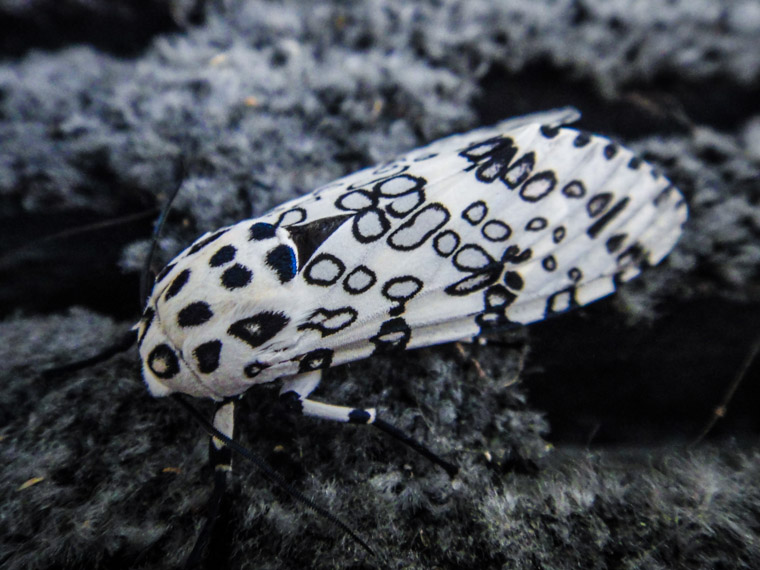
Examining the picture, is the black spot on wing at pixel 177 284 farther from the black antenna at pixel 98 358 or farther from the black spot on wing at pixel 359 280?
the black spot on wing at pixel 359 280

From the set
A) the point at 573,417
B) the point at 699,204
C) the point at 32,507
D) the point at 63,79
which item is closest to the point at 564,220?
the point at 573,417

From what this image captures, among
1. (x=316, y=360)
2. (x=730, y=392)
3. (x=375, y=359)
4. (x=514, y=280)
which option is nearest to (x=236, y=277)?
(x=316, y=360)

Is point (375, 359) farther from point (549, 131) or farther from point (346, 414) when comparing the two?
point (549, 131)

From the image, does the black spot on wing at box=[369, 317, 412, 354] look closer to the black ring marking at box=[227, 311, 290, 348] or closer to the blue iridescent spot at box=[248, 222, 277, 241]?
the black ring marking at box=[227, 311, 290, 348]

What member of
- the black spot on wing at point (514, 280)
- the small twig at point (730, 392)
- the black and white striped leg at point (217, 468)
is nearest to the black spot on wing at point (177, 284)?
the black and white striped leg at point (217, 468)

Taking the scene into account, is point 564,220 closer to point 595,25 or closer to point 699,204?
point 699,204

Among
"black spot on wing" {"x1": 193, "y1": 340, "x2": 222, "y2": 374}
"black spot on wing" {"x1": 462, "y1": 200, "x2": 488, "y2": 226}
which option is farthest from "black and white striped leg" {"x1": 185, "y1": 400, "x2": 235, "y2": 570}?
"black spot on wing" {"x1": 462, "y1": 200, "x2": 488, "y2": 226}

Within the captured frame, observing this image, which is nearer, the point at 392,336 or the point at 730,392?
the point at 392,336
